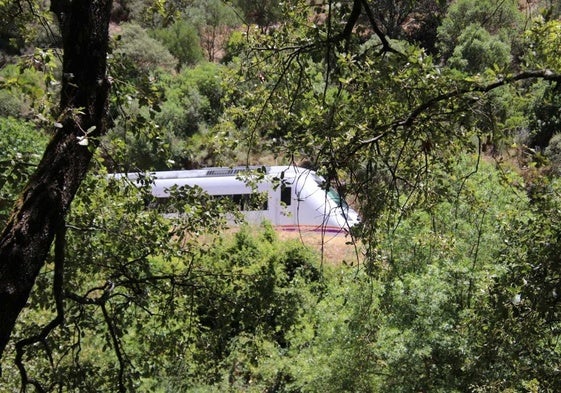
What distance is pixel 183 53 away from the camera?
113ft

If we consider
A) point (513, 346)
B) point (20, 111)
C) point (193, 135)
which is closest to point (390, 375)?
point (513, 346)

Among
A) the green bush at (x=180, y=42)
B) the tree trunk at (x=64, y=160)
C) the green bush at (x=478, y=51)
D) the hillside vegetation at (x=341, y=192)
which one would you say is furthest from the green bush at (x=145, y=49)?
the tree trunk at (x=64, y=160)

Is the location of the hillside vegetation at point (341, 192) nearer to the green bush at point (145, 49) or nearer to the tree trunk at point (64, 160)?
the tree trunk at point (64, 160)

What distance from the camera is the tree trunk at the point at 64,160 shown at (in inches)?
76.6

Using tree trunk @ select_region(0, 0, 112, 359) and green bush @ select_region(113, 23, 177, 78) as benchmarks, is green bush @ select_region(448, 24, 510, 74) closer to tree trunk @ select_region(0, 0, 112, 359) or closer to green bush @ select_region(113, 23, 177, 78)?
green bush @ select_region(113, 23, 177, 78)

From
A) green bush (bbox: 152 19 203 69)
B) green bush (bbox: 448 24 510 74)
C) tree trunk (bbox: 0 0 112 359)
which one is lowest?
tree trunk (bbox: 0 0 112 359)

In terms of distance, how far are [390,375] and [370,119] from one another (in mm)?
4688

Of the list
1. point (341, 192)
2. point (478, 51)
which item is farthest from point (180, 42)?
point (341, 192)

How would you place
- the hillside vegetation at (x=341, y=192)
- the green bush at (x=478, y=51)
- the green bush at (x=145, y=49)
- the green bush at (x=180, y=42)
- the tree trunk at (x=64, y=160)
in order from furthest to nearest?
1. the green bush at (x=180, y=42)
2. the green bush at (x=145, y=49)
3. the green bush at (x=478, y=51)
4. the hillside vegetation at (x=341, y=192)
5. the tree trunk at (x=64, y=160)

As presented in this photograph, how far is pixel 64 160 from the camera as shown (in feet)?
6.95

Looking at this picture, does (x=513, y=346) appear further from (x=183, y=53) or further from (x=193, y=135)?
(x=183, y=53)

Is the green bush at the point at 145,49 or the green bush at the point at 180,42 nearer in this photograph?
the green bush at the point at 145,49

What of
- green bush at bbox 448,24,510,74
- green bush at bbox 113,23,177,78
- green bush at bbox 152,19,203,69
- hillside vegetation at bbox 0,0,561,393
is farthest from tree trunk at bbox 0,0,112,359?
green bush at bbox 152,19,203,69

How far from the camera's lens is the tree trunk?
1.95 m
